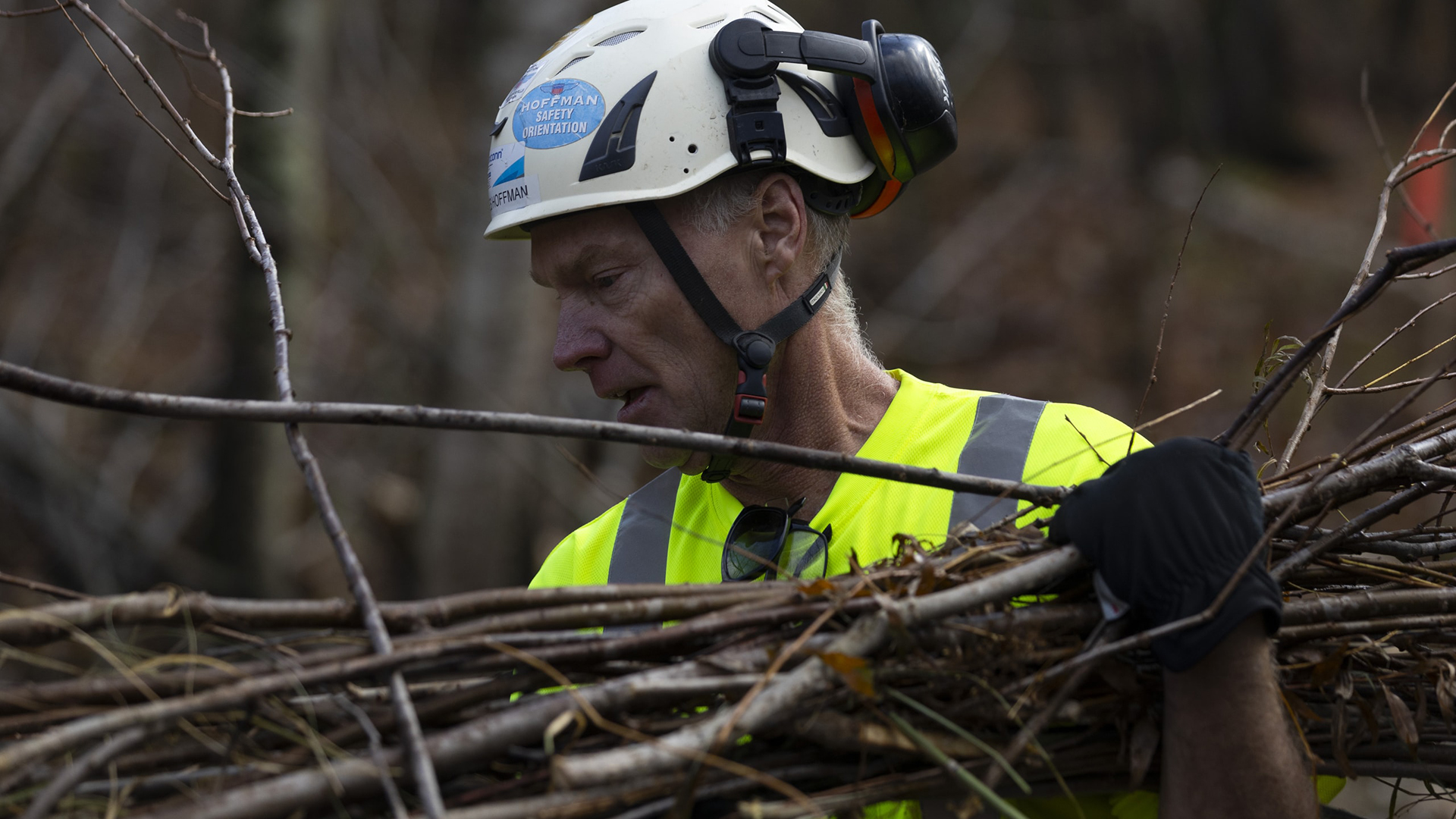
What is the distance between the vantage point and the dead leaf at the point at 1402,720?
1749mm

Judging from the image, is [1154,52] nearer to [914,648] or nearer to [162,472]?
[162,472]

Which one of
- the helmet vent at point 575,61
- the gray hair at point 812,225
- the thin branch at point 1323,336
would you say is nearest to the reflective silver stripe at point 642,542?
the gray hair at point 812,225

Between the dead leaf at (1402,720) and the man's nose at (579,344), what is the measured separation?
174 centimetres

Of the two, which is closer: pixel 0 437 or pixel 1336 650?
pixel 1336 650

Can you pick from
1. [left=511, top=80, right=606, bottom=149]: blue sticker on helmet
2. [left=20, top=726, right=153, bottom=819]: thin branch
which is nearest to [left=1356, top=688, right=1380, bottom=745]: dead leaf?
[left=20, top=726, right=153, bottom=819]: thin branch

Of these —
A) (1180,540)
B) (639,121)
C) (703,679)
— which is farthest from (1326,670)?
(639,121)

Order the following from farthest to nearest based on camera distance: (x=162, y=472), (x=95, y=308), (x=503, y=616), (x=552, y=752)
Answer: (x=95, y=308) < (x=162, y=472) < (x=503, y=616) < (x=552, y=752)

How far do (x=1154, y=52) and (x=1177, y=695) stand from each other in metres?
18.3

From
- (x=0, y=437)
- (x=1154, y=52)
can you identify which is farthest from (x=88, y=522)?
(x=1154, y=52)

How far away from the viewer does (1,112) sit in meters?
7.88

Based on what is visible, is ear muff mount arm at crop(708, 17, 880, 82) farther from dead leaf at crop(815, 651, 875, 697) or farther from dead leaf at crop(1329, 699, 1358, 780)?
dead leaf at crop(1329, 699, 1358, 780)

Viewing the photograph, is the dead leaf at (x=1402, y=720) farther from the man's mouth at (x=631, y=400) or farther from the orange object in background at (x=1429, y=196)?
the orange object in background at (x=1429, y=196)

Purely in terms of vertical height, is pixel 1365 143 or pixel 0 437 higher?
pixel 1365 143

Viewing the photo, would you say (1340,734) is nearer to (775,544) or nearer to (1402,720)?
(1402,720)
